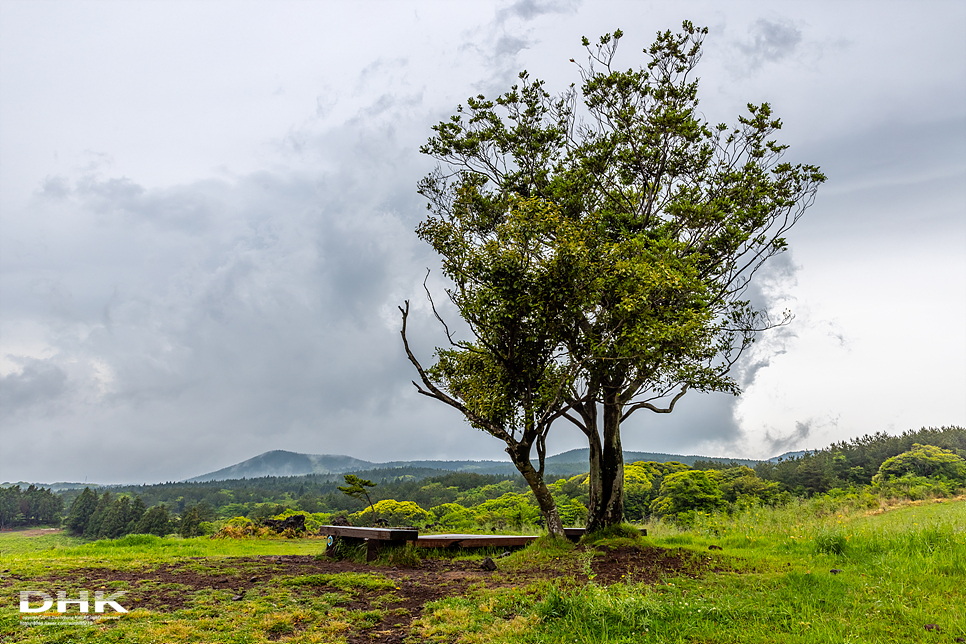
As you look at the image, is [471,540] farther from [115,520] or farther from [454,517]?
[115,520]

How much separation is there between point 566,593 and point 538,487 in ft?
16.8

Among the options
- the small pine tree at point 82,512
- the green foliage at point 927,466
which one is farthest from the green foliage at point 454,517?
the small pine tree at point 82,512

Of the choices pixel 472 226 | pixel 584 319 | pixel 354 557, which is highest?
pixel 472 226

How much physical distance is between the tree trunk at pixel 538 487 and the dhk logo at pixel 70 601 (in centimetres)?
716

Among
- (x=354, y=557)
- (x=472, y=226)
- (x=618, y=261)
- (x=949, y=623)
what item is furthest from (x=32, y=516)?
(x=949, y=623)

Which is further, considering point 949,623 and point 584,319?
point 584,319

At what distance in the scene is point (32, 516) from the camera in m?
41.4

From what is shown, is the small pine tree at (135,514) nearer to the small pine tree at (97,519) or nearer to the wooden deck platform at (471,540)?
the small pine tree at (97,519)

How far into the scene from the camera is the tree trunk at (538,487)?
1152 centimetres

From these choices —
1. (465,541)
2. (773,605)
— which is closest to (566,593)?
(773,605)

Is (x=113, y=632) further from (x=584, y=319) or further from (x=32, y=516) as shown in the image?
(x=32, y=516)

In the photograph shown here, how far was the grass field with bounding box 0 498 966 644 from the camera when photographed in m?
A: 5.32

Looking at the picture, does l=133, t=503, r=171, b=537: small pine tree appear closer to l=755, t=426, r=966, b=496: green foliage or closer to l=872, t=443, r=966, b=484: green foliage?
l=755, t=426, r=966, b=496: green foliage

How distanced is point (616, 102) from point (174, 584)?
14.2 metres
